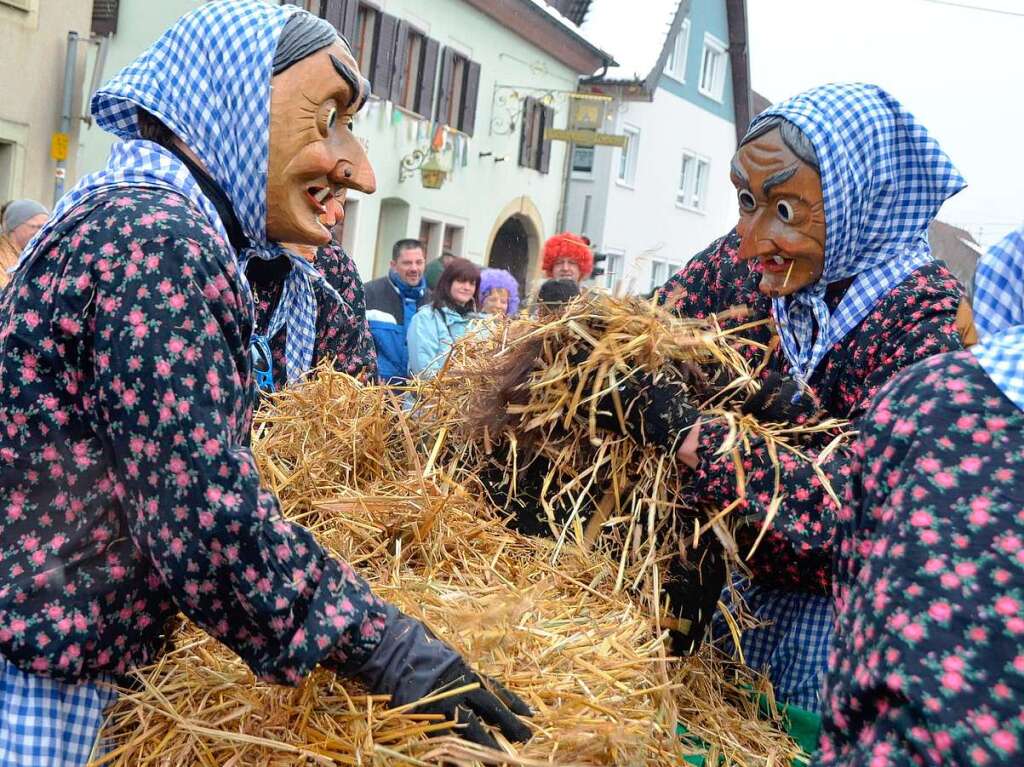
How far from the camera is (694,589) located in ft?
7.76

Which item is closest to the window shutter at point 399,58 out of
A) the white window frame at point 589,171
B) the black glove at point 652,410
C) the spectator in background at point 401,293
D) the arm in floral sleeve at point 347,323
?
the white window frame at point 589,171

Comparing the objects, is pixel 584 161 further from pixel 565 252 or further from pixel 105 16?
pixel 565 252

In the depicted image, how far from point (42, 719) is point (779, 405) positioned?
1.60 m

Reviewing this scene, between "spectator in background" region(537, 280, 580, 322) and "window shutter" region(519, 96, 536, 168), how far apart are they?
16558 mm

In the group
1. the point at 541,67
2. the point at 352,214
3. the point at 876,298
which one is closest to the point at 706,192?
the point at 541,67

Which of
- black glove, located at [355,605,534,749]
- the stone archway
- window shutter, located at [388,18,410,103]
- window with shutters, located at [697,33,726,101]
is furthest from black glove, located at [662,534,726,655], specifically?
window with shutters, located at [697,33,726,101]

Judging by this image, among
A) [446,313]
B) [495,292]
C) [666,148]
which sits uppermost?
[666,148]

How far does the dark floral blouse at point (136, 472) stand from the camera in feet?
4.99

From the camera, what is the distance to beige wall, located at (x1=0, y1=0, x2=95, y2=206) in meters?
11.7

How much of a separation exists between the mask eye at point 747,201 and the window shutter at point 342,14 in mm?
12144

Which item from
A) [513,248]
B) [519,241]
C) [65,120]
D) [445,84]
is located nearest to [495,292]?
[65,120]

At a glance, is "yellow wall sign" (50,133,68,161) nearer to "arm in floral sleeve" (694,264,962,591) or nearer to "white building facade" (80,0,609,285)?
"white building facade" (80,0,609,285)

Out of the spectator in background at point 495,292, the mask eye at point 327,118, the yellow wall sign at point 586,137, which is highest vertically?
the yellow wall sign at point 586,137

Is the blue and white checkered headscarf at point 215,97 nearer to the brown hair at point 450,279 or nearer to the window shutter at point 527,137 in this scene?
the brown hair at point 450,279
